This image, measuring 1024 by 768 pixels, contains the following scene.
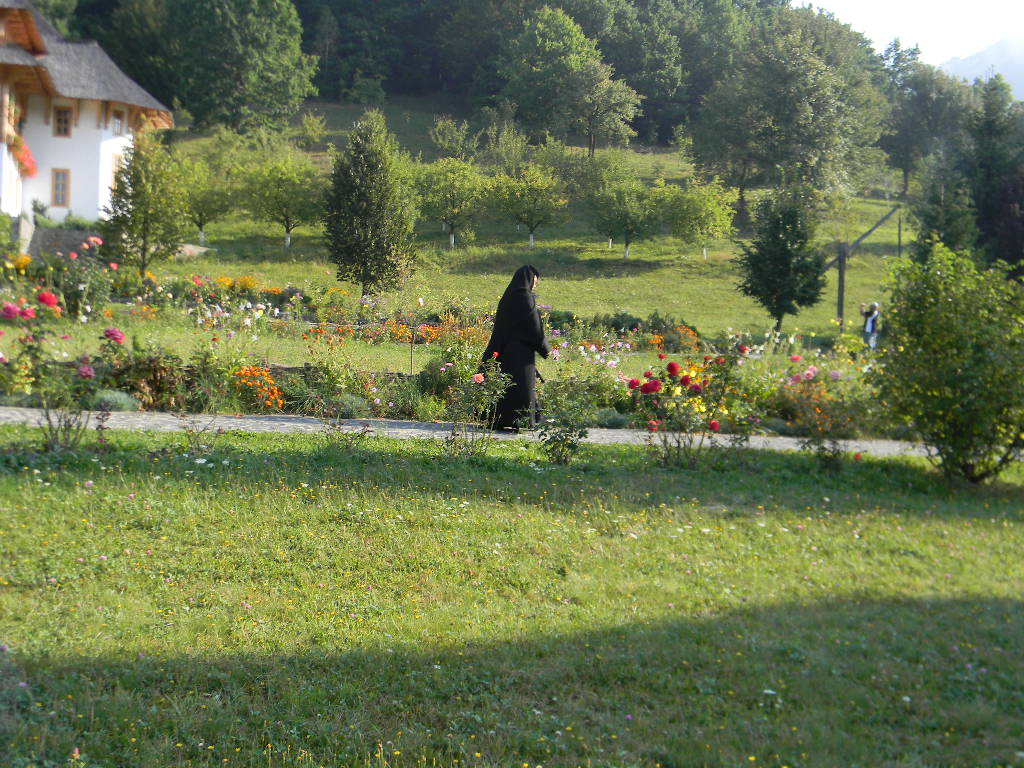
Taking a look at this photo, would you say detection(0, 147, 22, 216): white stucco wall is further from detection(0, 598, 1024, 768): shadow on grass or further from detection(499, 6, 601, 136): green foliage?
detection(499, 6, 601, 136): green foliage

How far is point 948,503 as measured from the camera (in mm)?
7910

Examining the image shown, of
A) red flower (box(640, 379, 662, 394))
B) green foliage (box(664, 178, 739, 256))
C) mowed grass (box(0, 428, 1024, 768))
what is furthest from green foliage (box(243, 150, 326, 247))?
mowed grass (box(0, 428, 1024, 768))

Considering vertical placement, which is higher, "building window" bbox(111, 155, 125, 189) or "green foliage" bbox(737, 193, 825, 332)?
"building window" bbox(111, 155, 125, 189)

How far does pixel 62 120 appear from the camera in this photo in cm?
3547

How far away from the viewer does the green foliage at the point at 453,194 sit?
3753 centimetres

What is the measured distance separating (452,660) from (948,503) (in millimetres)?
5624

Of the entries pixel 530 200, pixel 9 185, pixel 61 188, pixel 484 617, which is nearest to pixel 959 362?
pixel 484 617

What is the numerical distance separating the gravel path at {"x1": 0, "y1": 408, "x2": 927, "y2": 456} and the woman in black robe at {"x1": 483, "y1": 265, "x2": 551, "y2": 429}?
0.37 meters

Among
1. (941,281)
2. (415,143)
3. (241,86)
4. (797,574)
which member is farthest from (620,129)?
(797,574)

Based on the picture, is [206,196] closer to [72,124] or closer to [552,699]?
[72,124]

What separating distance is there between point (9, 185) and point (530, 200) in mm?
20080

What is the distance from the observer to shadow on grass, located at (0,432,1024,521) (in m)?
7.09

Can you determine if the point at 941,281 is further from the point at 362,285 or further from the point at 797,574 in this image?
the point at 362,285

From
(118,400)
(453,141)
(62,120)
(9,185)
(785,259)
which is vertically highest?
(453,141)
